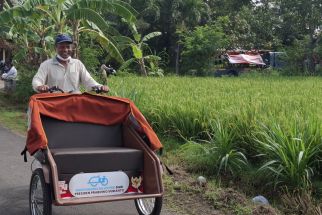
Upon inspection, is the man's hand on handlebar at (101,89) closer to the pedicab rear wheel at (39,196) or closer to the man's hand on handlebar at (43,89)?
the man's hand on handlebar at (43,89)

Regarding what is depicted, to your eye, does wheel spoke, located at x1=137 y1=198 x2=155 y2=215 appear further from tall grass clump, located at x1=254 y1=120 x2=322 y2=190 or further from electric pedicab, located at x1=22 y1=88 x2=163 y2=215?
tall grass clump, located at x1=254 y1=120 x2=322 y2=190

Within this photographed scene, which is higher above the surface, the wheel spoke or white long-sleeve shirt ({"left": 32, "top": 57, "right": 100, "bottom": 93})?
white long-sleeve shirt ({"left": 32, "top": 57, "right": 100, "bottom": 93})

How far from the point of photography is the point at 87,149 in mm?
4734

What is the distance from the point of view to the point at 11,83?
18.1m

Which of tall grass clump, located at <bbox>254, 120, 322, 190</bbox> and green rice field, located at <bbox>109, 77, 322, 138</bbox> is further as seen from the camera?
green rice field, located at <bbox>109, 77, 322, 138</bbox>

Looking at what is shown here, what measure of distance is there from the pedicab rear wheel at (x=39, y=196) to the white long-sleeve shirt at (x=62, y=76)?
1215 millimetres

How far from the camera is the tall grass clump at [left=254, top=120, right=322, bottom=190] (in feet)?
16.9

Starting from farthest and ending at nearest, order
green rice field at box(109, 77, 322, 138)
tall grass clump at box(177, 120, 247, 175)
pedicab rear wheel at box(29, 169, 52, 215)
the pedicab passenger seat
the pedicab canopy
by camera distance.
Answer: green rice field at box(109, 77, 322, 138), tall grass clump at box(177, 120, 247, 175), the pedicab canopy, the pedicab passenger seat, pedicab rear wheel at box(29, 169, 52, 215)

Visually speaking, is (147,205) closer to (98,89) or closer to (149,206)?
(149,206)

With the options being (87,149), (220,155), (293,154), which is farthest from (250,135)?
(87,149)

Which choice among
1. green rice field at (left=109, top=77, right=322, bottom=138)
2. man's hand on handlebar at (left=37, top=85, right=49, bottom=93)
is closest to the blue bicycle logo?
man's hand on handlebar at (left=37, top=85, right=49, bottom=93)

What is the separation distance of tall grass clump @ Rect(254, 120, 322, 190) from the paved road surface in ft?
4.24

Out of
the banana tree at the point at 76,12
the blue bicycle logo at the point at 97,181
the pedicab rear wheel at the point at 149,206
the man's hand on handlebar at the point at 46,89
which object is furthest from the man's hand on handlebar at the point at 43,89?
the banana tree at the point at 76,12

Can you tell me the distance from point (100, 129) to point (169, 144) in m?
3.11
